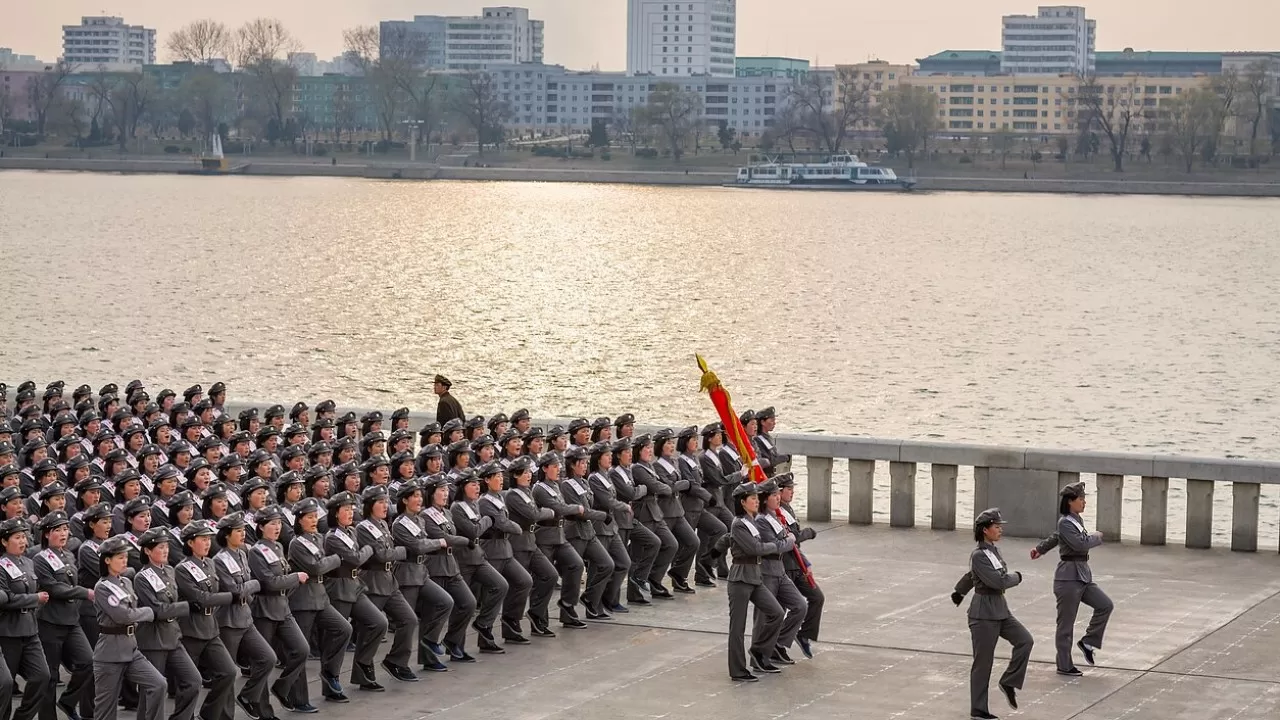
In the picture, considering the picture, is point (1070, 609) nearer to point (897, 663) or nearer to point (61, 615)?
point (897, 663)

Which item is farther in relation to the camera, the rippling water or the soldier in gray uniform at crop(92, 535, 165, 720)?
the rippling water

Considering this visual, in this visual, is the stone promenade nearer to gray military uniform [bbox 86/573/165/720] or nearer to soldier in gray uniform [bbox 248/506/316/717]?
soldier in gray uniform [bbox 248/506/316/717]

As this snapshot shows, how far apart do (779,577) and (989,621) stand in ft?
7.64

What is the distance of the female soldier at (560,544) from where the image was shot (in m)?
21.5

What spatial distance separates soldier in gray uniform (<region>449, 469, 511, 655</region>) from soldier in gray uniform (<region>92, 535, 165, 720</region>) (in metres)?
4.32

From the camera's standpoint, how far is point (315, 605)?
18547mm

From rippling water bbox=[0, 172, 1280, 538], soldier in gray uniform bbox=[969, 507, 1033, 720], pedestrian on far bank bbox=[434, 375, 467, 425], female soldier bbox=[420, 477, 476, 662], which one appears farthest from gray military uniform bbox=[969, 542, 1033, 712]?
rippling water bbox=[0, 172, 1280, 538]

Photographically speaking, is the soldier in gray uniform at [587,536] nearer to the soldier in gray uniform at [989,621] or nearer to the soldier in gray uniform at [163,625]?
the soldier in gray uniform at [989,621]

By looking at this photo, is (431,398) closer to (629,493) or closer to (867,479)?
(867,479)

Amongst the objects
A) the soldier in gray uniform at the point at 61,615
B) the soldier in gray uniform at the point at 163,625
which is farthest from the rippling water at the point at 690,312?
the soldier in gray uniform at the point at 163,625

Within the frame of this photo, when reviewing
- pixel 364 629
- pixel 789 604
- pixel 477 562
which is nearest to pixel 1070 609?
pixel 789 604

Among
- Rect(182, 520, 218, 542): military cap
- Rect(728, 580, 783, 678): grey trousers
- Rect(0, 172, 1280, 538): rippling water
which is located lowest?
Rect(0, 172, 1280, 538): rippling water

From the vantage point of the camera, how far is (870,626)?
2164cm

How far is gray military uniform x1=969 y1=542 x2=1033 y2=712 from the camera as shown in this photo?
1820 cm
